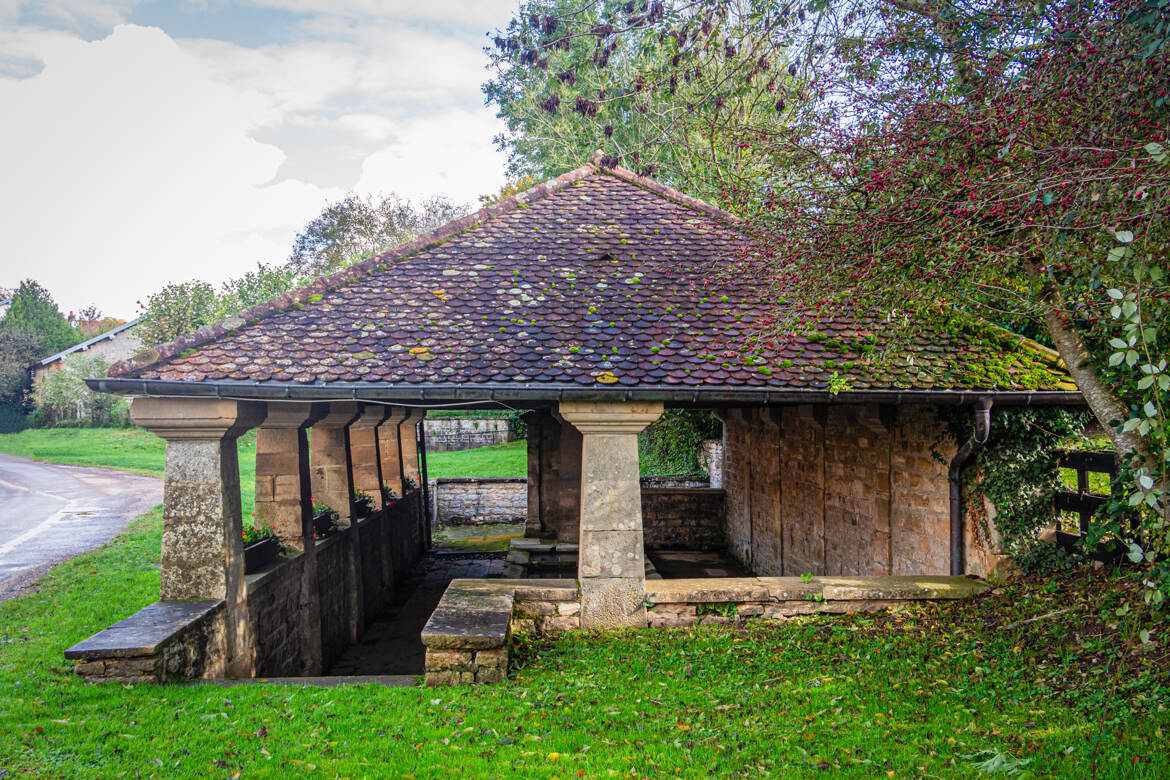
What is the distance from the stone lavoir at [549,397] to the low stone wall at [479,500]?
27.6 feet

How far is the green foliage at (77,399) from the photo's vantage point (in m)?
31.2

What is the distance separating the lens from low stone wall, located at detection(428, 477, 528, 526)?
17.3m

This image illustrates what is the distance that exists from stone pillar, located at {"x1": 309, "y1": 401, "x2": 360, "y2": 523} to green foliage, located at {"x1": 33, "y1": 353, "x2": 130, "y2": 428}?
27860 millimetres

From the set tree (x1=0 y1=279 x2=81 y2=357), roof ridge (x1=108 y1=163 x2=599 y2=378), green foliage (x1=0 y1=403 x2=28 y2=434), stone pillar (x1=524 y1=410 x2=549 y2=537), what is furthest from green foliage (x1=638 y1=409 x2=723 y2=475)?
tree (x1=0 y1=279 x2=81 y2=357)

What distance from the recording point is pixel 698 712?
13.6 feet

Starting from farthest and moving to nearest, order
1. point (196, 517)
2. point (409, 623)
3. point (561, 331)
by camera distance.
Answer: point (409, 623) → point (561, 331) → point (196, 517)

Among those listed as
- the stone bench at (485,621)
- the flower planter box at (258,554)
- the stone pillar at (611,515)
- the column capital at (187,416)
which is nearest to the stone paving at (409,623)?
the flower planter box at (258,554)

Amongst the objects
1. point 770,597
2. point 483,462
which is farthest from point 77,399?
point 770,597

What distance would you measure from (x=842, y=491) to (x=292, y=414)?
6633mm

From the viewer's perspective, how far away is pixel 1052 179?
128 inches

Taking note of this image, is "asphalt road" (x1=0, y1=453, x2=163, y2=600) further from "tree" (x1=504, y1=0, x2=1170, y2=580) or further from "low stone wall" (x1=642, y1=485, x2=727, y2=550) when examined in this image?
"low stone wall" (x1=642, y1=485, x2=727, y2=550)

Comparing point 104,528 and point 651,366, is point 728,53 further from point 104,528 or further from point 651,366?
point 104,528

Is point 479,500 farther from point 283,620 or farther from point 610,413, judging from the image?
point 610,413

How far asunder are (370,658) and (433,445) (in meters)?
20.8
